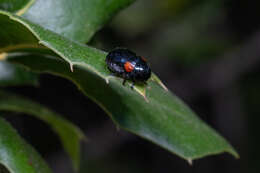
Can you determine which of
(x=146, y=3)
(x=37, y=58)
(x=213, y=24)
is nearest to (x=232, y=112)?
(x=213, y=24)

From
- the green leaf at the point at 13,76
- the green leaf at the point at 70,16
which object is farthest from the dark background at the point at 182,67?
the green leaf at the point at 70,16

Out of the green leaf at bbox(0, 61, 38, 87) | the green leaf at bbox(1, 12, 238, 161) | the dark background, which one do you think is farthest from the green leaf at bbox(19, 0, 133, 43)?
the dark background

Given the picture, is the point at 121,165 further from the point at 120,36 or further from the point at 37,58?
the point at 37,58

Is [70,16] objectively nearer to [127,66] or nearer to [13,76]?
[127,66]

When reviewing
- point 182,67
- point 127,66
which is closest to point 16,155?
point 127,66

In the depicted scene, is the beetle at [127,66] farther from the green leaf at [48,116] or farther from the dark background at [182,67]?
the dark background at [182,67]

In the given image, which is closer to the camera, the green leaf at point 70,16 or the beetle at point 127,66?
the beetle at point 127,66
